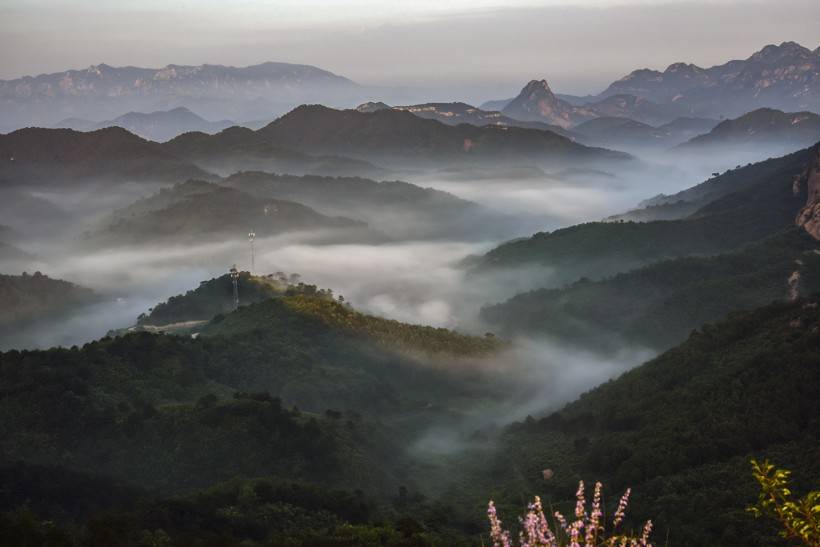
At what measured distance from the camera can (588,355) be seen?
130 meters

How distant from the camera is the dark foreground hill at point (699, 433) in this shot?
47.8 m

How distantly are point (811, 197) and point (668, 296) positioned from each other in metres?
51.5

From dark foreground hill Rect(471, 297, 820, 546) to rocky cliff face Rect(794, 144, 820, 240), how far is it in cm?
6351

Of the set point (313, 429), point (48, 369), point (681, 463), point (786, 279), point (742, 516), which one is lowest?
point (742, 516)

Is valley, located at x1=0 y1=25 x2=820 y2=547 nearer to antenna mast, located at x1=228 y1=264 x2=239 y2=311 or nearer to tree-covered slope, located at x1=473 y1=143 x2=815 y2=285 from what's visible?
antenna mast, located at x1=228 y1=264 x2=239 y2=311

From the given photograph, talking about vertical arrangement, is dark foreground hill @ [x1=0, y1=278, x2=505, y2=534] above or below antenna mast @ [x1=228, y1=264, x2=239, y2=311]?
below

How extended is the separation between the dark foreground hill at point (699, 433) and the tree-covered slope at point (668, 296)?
116 feet

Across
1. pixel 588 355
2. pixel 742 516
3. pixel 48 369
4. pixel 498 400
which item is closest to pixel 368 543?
pixel 742 516

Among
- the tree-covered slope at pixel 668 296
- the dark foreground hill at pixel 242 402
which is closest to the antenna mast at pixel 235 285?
the dark foreground hill at pixel 242 402

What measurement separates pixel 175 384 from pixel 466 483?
3463cm

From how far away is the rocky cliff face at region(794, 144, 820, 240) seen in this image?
135988 mm

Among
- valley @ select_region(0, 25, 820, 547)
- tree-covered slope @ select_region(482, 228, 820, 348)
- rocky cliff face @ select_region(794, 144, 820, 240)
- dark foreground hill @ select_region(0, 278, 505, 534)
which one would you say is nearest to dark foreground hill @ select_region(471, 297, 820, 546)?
valley @ select_region(0, 25, 820, 547)

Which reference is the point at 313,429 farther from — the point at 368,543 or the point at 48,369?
the point at 368,543

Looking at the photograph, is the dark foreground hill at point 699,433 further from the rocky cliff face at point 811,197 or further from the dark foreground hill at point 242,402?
the rocky cliff face at point 811,197
